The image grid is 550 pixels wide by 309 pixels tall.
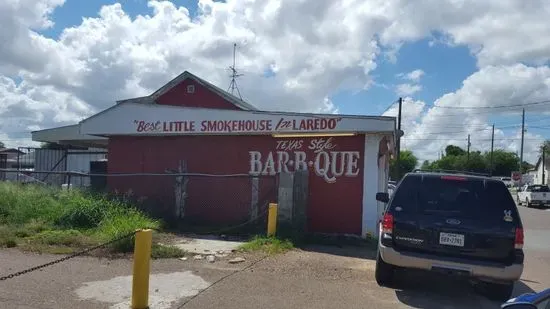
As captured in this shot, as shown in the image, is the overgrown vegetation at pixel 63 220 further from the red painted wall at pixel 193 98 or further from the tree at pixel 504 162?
the tree at pixel 504 162

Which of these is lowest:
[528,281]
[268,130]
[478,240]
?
[528,281]

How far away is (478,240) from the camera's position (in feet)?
24.5

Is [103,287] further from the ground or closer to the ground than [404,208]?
closer to the ground

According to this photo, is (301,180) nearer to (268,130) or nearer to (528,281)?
(268,130)

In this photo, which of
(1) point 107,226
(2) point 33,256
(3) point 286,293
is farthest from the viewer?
(1) point 107,226

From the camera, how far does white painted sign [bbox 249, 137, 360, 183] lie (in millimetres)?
13898

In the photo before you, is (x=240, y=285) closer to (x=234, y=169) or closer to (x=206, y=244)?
(x=206, y=244)

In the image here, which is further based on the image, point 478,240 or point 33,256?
point 33,256

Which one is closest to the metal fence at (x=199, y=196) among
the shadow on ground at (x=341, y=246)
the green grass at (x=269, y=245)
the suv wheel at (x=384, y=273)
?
the shadow on ground at (x=341, y=246)

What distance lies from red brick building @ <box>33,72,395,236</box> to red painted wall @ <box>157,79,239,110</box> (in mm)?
30

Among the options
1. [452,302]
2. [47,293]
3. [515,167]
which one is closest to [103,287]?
[47,293]

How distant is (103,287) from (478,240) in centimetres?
532

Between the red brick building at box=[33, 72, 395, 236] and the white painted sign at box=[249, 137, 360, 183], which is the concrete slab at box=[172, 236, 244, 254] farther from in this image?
the white painted sign at box=[249, 137, 360, 183]

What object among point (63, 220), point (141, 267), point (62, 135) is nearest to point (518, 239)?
point (141, 267)
